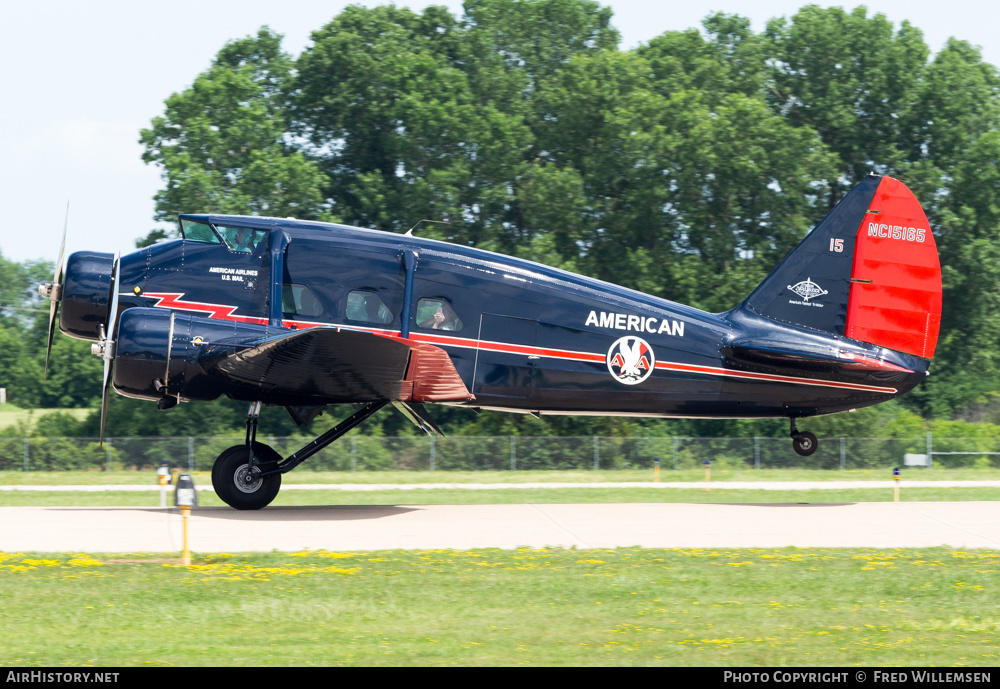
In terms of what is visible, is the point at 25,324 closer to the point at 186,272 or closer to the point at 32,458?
the point at 32,458

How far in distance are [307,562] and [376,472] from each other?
21.1 m

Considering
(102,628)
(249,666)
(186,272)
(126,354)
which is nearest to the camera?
(249,666)

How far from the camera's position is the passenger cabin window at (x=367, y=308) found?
684 inches

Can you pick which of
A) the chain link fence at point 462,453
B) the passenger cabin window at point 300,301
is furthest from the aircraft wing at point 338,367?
the chain link fence at point 462,453

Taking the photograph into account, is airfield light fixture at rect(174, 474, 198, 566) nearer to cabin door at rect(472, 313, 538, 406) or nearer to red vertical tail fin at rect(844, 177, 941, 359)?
cabin door at rect(472, 313, 538, 406)

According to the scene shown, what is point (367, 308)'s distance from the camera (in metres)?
17.5

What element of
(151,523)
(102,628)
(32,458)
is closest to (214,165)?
(32,458)

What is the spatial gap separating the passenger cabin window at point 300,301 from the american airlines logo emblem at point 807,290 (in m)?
9.32

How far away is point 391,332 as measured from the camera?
17438 mm

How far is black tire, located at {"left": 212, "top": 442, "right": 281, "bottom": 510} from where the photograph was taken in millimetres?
17359

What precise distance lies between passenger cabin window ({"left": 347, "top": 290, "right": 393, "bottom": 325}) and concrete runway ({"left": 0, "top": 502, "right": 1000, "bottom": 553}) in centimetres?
343

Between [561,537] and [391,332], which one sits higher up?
[391,332]

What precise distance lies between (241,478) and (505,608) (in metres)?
7.81

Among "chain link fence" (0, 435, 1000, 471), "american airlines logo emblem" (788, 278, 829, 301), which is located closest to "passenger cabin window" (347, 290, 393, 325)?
"american airlines logo emblem" (788, 278, 829, 301)
